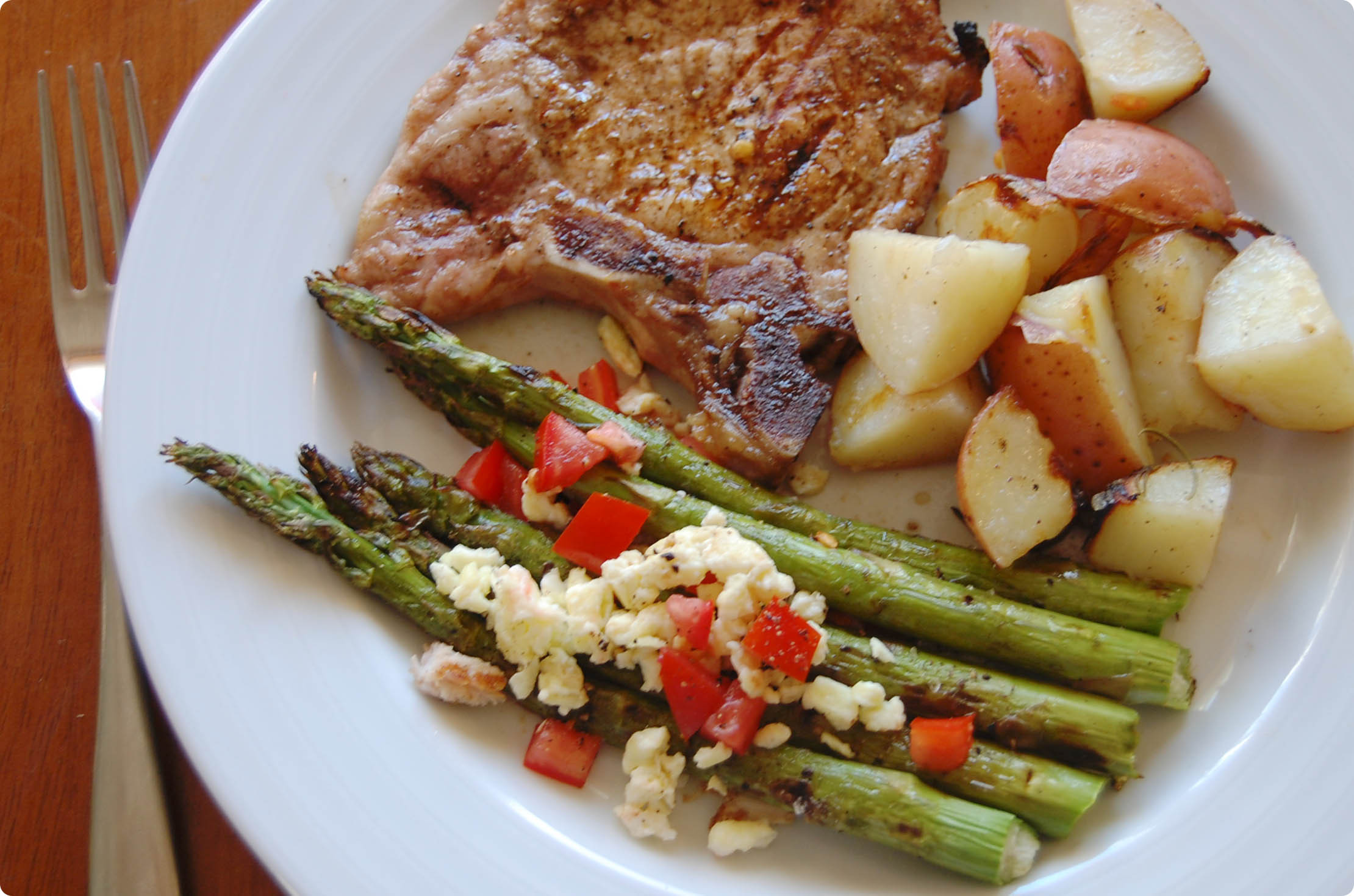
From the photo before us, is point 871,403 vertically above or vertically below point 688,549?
above

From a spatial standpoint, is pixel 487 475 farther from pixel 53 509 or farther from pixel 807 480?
pixel 53 509

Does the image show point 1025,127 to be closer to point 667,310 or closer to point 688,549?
point 667,310

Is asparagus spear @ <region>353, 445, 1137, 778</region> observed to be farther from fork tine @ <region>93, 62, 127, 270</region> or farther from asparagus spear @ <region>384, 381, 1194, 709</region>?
fork tine @ <region>93, 62, 127, 270</region>

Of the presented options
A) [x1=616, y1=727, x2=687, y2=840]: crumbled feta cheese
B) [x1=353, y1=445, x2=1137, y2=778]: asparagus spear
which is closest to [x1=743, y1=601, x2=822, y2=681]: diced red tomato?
[x1=353, y1=445, x2=1137, y2=778]: asparagus spear

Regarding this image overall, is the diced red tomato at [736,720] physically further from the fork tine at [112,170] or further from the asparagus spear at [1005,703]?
the fork tine at [112,170]

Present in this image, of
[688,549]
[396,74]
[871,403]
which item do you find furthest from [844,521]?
[396,74]

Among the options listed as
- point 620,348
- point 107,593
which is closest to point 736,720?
point 620,348
